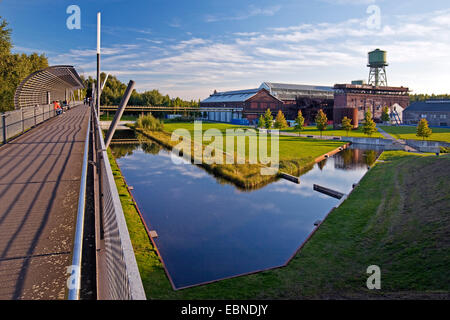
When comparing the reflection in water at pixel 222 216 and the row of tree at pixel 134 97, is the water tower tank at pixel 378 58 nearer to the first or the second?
the row of tree at pixel 134 97

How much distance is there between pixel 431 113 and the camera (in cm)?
7619

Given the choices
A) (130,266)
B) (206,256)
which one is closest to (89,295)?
(130,266)

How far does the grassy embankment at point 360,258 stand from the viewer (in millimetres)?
9086

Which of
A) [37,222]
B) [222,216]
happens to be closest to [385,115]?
[222,216]

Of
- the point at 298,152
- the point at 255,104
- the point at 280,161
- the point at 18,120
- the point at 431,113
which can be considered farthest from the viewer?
the point at 255,104

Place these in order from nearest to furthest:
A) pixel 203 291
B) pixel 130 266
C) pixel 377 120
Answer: pixel 130 266 → pixel 203 291 → pixel 377 120

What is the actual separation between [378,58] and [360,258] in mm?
96119

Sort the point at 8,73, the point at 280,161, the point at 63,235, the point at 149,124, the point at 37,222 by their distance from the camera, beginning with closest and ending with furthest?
the point at 63,235 → the point at 37,222 → the point at 280,161 → the point at 8,73 → the point at 149,124

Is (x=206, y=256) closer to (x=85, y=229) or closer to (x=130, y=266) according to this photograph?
(x=85, y=229)

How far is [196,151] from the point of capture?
36.9m

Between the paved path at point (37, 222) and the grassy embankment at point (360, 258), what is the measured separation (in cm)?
439

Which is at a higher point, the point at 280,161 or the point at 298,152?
the point at 298,152

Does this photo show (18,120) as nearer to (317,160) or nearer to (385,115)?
(317,160)

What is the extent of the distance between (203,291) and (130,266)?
783cm
